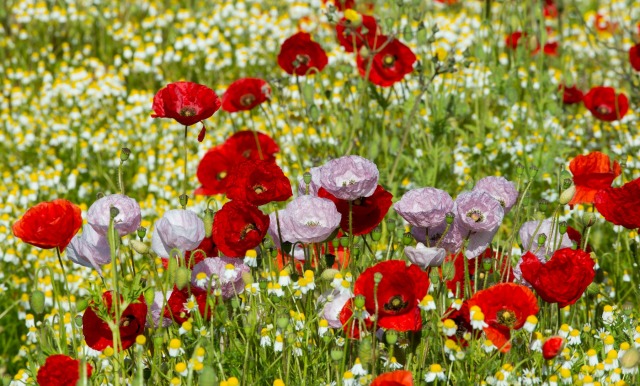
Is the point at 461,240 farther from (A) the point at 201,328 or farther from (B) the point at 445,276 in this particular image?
(A) the point at 201,328

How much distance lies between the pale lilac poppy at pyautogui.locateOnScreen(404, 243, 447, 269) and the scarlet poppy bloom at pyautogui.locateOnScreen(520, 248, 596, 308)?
21 centimetres

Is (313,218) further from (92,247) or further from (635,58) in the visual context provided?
(635,58)

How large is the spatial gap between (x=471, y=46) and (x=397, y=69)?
5.43 ft

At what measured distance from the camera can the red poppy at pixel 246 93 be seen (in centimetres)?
357

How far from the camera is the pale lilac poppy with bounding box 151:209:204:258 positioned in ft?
7.63

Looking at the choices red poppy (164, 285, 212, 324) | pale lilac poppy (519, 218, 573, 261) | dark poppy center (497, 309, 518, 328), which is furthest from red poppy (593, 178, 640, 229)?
red poppy (164, 285, 212, 324)

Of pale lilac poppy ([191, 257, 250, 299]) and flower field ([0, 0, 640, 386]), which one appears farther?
pale lilac poppy ([191, 257, 250, 299])

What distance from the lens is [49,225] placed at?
231 centimetres

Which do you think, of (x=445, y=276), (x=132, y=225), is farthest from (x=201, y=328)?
(x=445, y=276)

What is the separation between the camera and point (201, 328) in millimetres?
2295

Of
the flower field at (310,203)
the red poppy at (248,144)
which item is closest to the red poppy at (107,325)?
the flower field at (310,203)

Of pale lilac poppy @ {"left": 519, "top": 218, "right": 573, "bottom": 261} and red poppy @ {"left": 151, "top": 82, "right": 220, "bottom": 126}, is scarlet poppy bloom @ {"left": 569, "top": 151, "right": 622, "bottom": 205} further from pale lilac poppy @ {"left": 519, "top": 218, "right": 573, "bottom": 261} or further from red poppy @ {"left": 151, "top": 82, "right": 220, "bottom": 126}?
red poppy @ {"left": 151, "top": 82, "right": 220, "bottom": 126}

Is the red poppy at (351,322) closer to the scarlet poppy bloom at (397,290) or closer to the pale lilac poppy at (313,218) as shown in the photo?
the scarlet poppy bloom at (397,290)

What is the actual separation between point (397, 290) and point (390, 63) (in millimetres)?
1703
